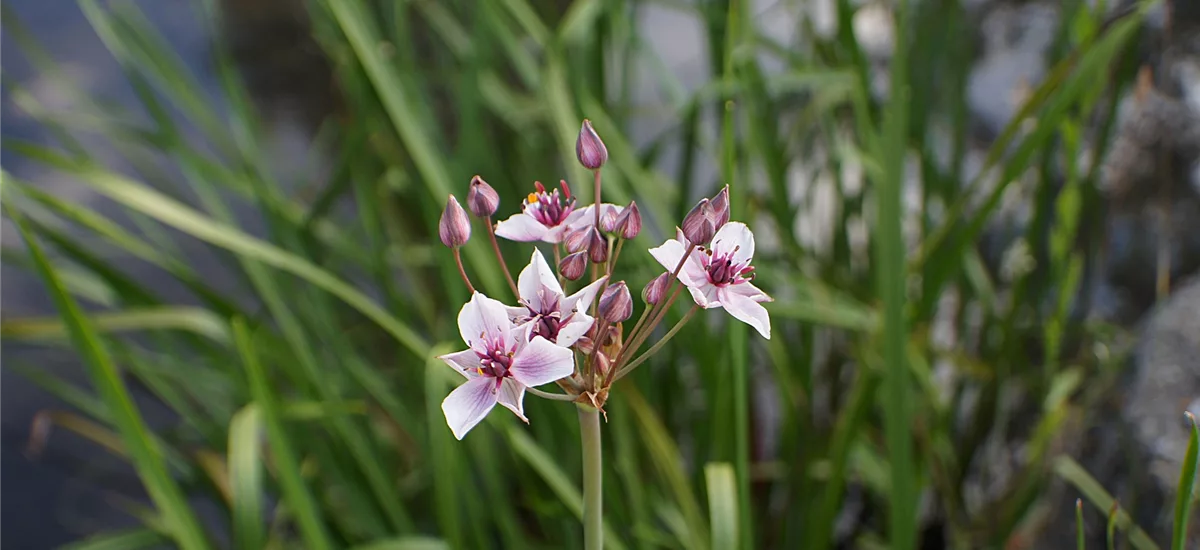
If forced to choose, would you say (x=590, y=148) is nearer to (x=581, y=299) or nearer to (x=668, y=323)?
(x=581, y=299)

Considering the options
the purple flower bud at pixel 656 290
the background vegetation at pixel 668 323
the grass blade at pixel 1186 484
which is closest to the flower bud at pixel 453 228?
the purple flower bud at pixel 656 290

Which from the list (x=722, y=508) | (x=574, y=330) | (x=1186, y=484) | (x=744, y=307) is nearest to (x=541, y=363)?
(x=574, y=330)

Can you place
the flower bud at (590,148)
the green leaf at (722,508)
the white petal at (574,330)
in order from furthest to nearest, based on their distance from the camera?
the green leaf at (722,508), the flower bud at (590,148), the white petal at (574,330)

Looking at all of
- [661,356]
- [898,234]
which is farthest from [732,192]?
[661,356]

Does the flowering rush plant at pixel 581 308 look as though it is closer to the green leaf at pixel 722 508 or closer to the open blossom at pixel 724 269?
the open blossom at pixel 724 269

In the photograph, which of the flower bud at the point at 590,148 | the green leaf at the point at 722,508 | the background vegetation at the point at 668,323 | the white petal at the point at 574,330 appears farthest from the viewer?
the background vegetation at the point at 668,323

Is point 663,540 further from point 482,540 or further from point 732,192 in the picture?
point 732,192

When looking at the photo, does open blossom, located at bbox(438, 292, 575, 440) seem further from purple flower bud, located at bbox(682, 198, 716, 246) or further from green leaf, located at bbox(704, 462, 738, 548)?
green leaf, located at bbox(704, 462, 738, 548)
